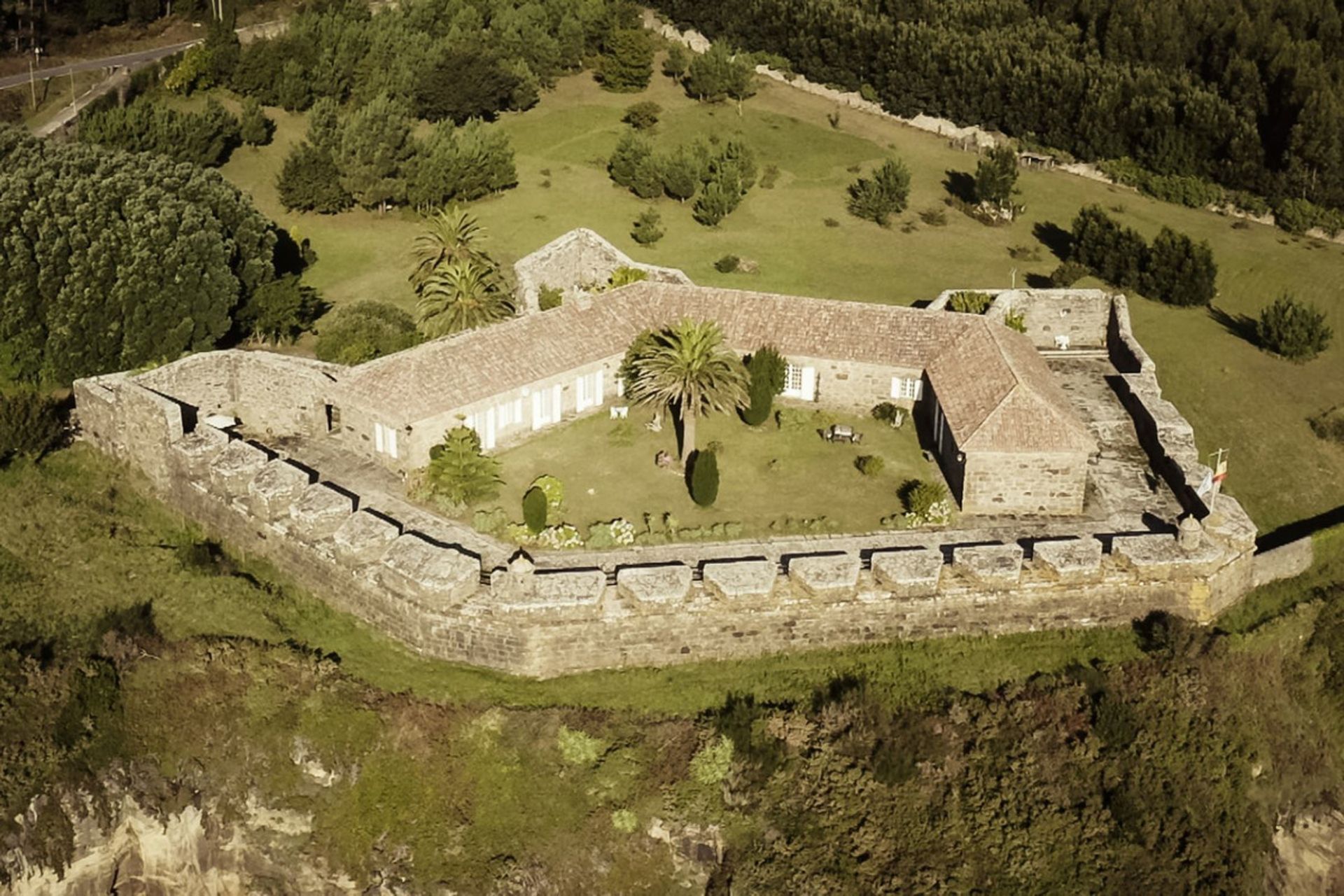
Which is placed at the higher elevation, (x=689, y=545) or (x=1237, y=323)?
(x=689, y=545)

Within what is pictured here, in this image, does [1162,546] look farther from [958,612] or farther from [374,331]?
[374,331]

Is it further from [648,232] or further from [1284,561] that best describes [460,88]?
[1284,561]

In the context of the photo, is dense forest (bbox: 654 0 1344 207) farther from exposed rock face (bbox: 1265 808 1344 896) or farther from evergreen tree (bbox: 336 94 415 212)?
exposed rock face (bbox: 1265 808 1344 896)

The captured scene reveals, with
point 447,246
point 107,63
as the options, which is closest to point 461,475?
point 447,246

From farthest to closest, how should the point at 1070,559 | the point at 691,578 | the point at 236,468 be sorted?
the point at 236,468, the point at 1070,559, the point at 691,578

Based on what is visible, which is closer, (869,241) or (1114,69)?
(869,241)

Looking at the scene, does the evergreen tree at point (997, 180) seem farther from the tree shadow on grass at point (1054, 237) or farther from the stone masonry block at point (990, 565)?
the stone masonry block at point (990, 565)

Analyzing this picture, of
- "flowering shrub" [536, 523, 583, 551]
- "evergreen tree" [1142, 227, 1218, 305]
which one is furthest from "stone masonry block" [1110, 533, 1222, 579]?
"evergreen tree" [1142, 227, 1218, 305]
